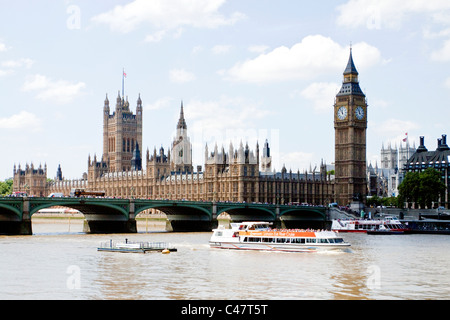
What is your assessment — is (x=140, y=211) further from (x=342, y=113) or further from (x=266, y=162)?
(x=266, y=162)

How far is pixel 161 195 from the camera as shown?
165750 millimetres

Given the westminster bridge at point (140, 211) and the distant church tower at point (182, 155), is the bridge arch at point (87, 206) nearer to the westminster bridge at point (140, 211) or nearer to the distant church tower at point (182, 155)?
the westminster bridge at point (140, 211)

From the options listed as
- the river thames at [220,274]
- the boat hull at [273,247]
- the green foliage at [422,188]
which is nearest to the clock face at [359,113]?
the green foliage at [422,188]

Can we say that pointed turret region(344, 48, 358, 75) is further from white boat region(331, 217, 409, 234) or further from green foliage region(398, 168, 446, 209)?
white boat region(331, 217, 409, 234)

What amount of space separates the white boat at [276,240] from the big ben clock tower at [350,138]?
76485 millimetres

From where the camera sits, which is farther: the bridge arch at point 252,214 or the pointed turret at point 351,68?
the pointed turret at point 351,68

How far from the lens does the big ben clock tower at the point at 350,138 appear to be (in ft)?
470

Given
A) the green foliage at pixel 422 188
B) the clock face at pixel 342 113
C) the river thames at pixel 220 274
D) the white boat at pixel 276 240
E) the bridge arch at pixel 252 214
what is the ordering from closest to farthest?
the river thames at pixel 220 274 < the white boat at pixel 276 240 < the bridge arch at pixel 252 214 < the green foliage at pixel 422 188 < the clock face at pixel 342 113

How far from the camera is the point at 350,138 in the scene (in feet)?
470

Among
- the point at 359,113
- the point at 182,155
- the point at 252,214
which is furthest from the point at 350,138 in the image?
the point at 182,155

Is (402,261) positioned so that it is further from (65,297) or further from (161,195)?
(161,195)
